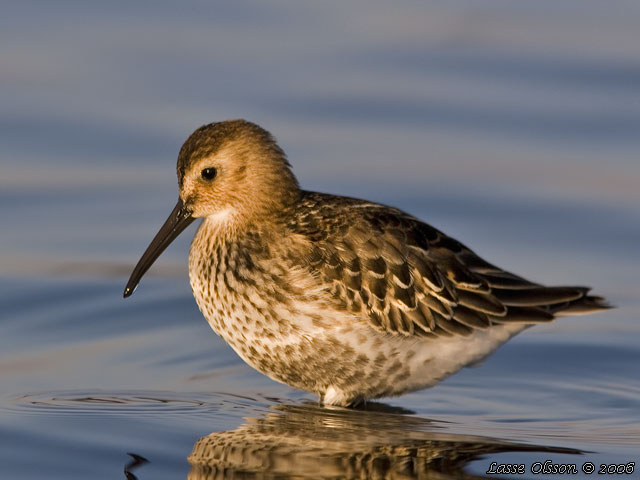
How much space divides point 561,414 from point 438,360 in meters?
0.95

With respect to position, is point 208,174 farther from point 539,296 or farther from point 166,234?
point 539,296

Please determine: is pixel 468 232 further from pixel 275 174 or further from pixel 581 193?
pixel 275 174

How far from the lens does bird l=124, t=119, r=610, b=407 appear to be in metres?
9.94

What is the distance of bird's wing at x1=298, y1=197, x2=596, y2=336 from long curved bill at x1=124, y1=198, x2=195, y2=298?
955mm

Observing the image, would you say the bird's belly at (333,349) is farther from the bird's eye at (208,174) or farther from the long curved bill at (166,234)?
the bird's eye at (208,174)

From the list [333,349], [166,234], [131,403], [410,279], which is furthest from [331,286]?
[131,403]

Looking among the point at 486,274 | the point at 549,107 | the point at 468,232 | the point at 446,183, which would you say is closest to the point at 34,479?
the point at 486,274

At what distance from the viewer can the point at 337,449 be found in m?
9.44

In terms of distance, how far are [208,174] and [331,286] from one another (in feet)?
4.26

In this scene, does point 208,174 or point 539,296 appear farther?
point 208,174

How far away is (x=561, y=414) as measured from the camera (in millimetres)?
10258

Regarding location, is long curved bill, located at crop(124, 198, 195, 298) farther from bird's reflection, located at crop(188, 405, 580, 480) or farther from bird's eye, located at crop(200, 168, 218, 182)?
bird's reflection, located at crop(188, 405, 580, 480)

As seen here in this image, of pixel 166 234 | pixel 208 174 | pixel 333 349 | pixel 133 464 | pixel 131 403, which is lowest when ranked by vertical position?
pixel 133 464

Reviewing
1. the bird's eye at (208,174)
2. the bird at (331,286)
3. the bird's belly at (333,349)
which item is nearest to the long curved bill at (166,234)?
the bird at (331,286)
